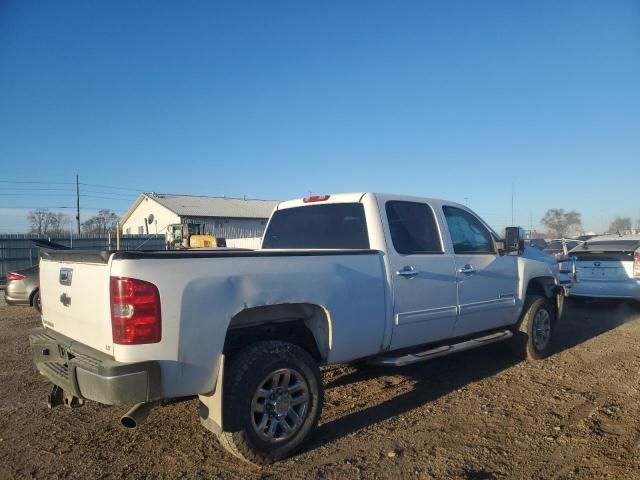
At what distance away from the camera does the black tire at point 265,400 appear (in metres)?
3.30

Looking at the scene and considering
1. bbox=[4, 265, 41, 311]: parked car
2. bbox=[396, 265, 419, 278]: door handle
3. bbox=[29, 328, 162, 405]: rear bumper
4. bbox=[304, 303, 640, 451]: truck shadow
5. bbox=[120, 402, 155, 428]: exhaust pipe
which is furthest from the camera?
bbox=[4, 265, 41, 311]: parked car

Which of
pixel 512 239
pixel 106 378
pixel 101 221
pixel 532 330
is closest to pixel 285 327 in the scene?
pixel 106 378

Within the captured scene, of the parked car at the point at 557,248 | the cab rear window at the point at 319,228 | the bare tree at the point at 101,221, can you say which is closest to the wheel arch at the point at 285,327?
the cab rear window at the point at 319,228

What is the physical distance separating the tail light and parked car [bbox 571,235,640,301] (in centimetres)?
881

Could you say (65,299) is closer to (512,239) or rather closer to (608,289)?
(512,239)

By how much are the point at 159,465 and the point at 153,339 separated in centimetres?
112

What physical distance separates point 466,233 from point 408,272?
4.74 feet

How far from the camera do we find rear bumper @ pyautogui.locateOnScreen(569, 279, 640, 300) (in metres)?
9.34

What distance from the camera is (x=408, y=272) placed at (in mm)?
4430

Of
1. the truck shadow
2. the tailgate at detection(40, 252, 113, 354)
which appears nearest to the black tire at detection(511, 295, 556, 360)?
the truck shadow

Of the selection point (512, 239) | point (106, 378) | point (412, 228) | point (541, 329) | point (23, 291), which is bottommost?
point (541, 329)

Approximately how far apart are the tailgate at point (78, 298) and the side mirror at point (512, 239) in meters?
4.36

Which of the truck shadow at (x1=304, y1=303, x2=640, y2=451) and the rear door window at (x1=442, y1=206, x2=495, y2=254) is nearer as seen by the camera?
the truck shadow at (x1=304, y1=303, x2=640, y2=451)

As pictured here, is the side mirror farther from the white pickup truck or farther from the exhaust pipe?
the exhaust pipe
